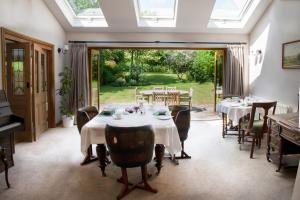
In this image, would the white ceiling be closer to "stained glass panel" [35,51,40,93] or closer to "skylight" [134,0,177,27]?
"skylight" [134,0,177,27]

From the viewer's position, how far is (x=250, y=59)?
23.7 ft

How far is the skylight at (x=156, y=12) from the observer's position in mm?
6332

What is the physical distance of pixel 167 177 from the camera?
3535 millimetres

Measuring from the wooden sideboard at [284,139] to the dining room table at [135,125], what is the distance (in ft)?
4.38

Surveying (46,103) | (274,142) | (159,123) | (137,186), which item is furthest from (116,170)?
(46,103)

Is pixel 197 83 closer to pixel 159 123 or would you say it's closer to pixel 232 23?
pixel 232 23

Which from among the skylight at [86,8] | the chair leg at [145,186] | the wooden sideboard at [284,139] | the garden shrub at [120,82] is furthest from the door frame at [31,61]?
the garden shrub at [120,82]

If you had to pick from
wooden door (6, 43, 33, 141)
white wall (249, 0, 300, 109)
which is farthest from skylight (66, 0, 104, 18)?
white wall (249, 0, 300, 109)

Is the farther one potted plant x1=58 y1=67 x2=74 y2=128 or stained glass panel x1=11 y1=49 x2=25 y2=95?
potted plant x1=58 y1=67 x2=74 y2=128

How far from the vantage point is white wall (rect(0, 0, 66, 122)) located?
14.4 feet

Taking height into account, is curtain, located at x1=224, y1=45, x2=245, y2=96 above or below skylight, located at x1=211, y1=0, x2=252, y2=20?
below

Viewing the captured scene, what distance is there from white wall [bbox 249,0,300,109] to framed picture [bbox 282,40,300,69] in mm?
86

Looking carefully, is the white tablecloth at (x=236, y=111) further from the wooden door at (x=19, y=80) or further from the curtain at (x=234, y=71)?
the wooden door at (x=19, y=80)

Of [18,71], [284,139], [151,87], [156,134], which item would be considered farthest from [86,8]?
[151,87]
